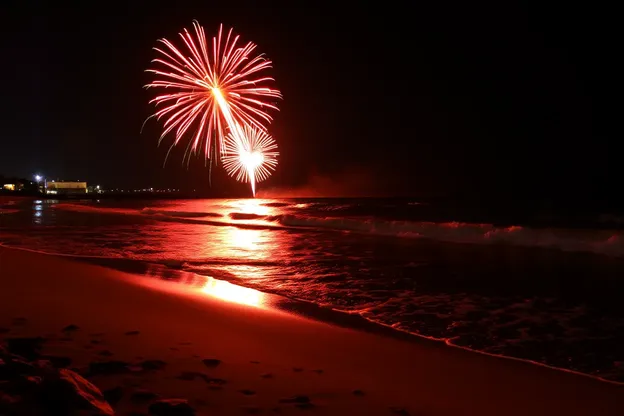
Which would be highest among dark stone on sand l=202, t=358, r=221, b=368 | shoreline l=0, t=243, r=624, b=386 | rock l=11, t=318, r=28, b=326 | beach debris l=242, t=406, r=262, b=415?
rock l=11, t=318, r=28, b=326

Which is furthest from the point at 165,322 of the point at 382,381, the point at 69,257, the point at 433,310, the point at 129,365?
the point at 69,257

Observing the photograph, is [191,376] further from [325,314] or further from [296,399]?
[325,314]

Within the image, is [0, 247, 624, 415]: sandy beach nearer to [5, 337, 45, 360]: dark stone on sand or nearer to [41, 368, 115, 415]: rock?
[5, 337, 45, 360]: dark stone on sand

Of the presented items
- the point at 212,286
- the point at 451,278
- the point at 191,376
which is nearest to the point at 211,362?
the point at 191,376

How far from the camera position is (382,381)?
4.41m

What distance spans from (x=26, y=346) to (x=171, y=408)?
7.18ft

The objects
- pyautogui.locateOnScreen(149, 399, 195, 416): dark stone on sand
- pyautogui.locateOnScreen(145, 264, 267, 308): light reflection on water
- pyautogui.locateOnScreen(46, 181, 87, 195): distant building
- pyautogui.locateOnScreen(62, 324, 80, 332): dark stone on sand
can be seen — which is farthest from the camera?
pyautogui.locateOnScreen(46, 181, 87, 195): distant building

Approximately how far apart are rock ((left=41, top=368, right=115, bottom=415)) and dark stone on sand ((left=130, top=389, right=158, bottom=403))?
0.92 feet

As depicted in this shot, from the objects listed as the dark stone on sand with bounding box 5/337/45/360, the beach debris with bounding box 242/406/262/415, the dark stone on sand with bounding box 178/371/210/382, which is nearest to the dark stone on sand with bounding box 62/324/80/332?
the dark stone on sand with bounding box 5/337/45/360

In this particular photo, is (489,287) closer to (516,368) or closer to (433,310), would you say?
(433,310)

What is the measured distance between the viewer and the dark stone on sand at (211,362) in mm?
4532

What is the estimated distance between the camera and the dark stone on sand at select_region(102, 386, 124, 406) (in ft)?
11.4

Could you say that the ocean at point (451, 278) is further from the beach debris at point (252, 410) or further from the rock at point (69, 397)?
the rock at point (69, 397)

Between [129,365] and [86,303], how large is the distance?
3244 millimetres
